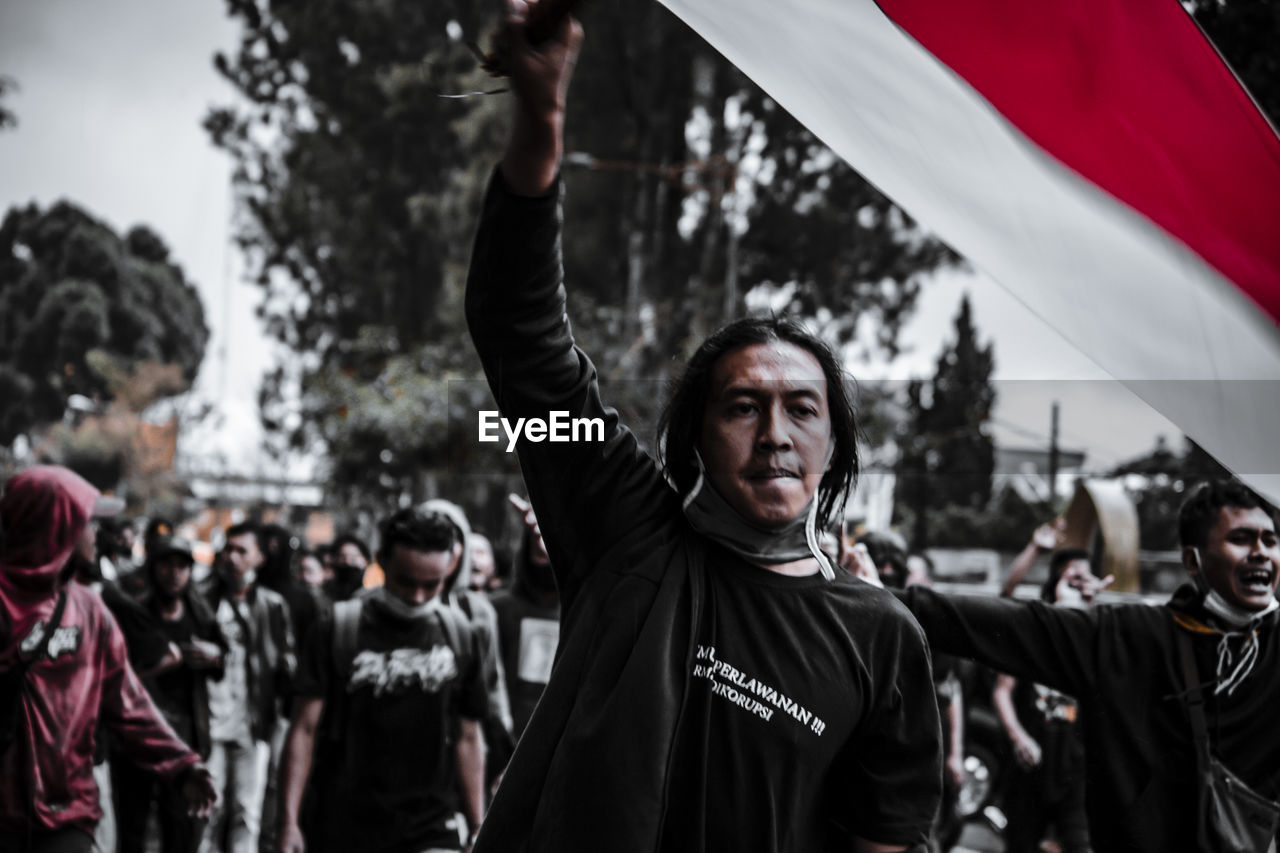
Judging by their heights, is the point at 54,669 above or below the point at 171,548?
below

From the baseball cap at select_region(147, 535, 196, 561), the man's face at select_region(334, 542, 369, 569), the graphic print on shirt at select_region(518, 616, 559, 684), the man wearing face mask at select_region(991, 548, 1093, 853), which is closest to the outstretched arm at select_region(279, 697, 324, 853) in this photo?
the graphic print on shirt at select_region(518, 616, 559, 684)

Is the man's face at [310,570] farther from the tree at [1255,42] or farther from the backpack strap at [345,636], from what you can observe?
the tree at [1255,42]

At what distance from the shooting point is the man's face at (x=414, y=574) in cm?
514

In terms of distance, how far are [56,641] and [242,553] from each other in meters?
4.06

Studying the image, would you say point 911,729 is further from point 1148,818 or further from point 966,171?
point 1148,818

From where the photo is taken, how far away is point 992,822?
364 inches

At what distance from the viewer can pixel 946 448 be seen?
11.7m

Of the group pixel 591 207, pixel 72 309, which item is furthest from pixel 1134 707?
pixel 72 309

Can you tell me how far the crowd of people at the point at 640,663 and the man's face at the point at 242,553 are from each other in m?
0.67

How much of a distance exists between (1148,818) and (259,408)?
→ 2671 cm

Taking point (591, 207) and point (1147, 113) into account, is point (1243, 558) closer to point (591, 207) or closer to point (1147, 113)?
point (1147, 113)

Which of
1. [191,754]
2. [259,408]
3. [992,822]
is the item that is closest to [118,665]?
[191,754]

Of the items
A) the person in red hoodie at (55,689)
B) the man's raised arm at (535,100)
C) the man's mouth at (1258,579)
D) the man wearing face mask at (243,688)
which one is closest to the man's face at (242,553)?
the man wearing face mask at (243,688)

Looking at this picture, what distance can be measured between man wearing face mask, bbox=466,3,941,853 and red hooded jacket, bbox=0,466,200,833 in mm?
2716
